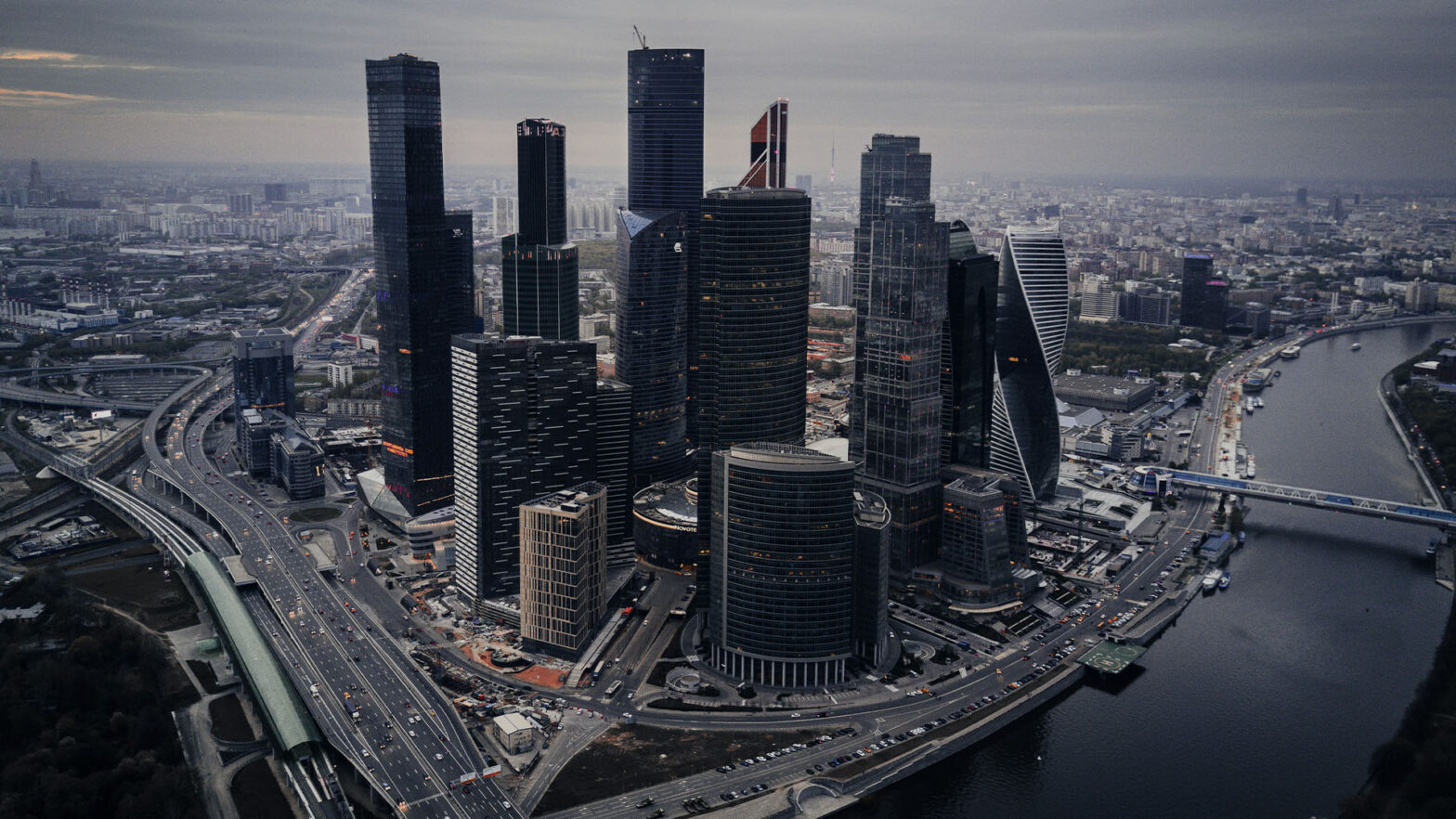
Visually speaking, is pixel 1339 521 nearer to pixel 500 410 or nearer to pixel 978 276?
pixel 978 276

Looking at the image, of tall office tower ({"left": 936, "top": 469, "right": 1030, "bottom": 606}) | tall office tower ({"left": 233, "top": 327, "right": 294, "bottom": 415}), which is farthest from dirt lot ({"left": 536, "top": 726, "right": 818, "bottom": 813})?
tall office tower ({"left": 233, "top": 327, "right": 294, "bottom": 415})

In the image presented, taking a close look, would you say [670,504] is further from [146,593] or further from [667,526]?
[146,593]

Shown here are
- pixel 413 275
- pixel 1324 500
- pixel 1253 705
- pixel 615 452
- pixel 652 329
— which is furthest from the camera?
pixel 1324 500

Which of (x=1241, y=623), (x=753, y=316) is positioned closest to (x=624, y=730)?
(x=753, y=316)

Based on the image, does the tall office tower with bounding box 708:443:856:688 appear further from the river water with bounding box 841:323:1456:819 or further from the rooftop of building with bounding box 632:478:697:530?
the rooftop of building with bounding box 632:478:697:530

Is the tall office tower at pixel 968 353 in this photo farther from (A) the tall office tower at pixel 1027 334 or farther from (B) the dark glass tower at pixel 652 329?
(B) the dark glass tower at pixel 652 329

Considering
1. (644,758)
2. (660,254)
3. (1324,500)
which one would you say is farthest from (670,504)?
(1324,500)
